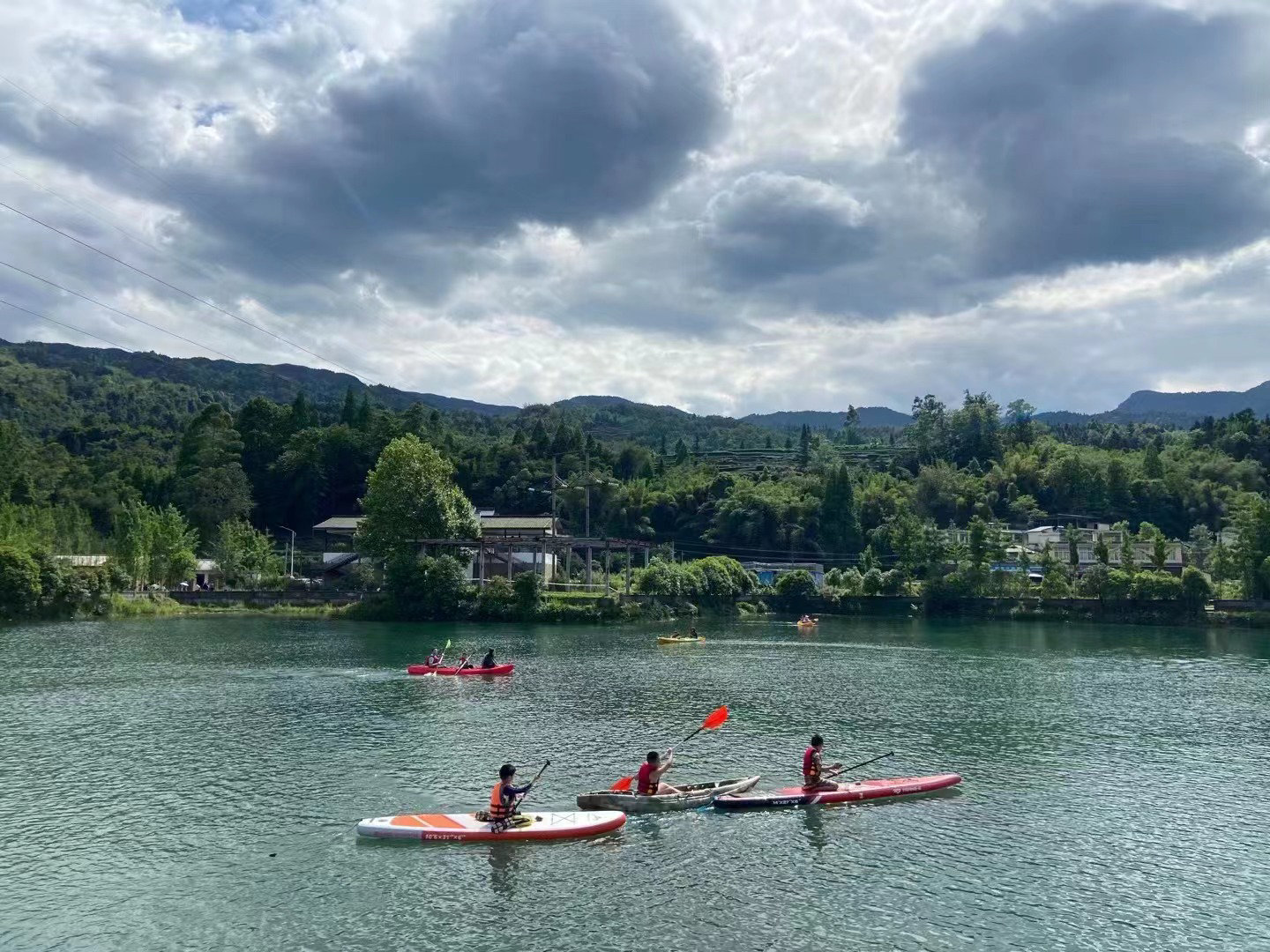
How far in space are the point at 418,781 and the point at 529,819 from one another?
6.11 meters

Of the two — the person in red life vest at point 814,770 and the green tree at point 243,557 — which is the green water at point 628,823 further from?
the green tree at point 243,557

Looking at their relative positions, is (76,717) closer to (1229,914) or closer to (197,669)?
(197,669)

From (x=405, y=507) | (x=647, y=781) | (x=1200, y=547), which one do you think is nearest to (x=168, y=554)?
(x=405, y=507)

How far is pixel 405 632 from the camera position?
76.5 metres

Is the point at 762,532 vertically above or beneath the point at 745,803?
above

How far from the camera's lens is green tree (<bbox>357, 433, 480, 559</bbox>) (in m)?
96.0

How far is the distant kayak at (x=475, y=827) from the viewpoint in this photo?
74.4ft

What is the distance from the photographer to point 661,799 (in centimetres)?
2564

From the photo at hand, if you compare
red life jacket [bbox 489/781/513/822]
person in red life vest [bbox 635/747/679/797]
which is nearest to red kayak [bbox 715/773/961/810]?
person in red life vest [bbox 635/747/679/797]

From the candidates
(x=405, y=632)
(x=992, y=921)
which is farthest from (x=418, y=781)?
(x=405, y=632)

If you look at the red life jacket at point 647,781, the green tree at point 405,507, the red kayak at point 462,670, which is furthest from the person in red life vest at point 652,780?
the green tree at point 405,507

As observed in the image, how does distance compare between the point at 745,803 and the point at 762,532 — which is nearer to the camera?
the point at 745,803

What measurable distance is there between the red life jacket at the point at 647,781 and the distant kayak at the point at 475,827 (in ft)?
6.10

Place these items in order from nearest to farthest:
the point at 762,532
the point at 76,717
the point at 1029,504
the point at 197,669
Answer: the point at 76,717 → the point at 197,669 → the point at 762,532 → the point at 1029,504
